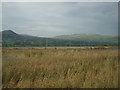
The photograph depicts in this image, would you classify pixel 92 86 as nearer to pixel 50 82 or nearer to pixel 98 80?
pixel 98 80

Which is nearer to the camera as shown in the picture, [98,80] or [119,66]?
[98,80]

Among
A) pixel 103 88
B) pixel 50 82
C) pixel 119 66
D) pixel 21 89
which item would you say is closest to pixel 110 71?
pixel 119 66

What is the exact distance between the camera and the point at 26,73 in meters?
4.96

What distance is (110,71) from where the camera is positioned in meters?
5.12

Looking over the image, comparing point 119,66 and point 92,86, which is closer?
point 92,86

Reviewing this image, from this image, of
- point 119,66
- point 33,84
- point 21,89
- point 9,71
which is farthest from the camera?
point 119,66

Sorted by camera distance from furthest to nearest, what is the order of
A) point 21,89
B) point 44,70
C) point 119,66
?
point 119,66
point 44,70
point 21,89

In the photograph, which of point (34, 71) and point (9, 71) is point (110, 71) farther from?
point (9, 71)

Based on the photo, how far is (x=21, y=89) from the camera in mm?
3873

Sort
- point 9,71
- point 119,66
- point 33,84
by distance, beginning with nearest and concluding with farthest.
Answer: point 33,84 < point 9,71 < point 119,66

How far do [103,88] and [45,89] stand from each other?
56.3 inches

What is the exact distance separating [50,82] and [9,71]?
1.50 meters

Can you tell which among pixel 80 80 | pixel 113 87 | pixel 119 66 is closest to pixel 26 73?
pixel 80 80

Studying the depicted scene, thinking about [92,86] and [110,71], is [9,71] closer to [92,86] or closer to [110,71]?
[92,86]
